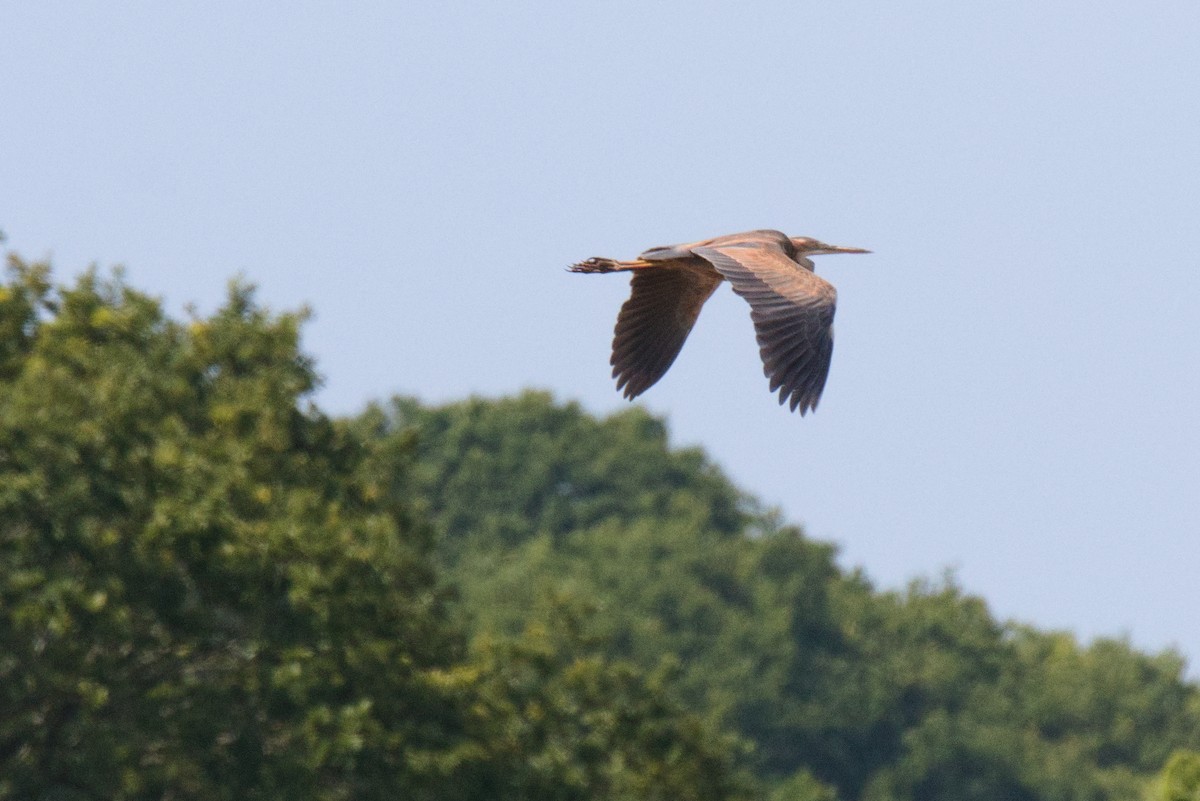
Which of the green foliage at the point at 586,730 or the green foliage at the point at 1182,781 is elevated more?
the green foliage at the point at 586,730

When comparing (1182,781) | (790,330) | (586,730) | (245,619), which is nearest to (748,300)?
(790,330)

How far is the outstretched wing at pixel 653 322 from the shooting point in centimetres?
1273

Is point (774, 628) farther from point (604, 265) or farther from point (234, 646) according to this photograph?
point (604, 265)

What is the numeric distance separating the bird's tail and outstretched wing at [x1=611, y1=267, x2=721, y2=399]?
53 centimetres

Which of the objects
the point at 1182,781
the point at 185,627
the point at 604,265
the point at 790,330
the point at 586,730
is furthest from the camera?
the point at 586,730

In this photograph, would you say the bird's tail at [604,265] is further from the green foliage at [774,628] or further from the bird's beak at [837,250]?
the green foliage at [774,628]

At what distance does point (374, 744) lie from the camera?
18938 millimetres

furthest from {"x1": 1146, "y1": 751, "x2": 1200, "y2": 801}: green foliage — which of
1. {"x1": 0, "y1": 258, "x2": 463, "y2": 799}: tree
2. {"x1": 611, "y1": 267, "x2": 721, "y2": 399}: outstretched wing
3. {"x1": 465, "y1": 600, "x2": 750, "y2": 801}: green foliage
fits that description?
{"x1": 611, "y1": 267, "x2": 721, "y2": 399}: outstretched wing

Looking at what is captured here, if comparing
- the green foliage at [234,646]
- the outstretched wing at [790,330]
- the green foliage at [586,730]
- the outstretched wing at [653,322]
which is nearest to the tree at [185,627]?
the green foliage at [234,646]

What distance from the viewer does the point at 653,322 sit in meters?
12.8

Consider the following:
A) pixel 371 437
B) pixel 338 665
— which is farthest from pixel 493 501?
pixel 338 665

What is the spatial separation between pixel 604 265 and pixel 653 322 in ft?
2.54

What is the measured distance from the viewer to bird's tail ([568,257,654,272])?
12.0 meters

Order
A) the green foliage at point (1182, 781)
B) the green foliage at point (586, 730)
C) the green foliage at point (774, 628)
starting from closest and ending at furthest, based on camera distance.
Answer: the green foliage at point (1182, 781) → the green foliage at point (586, 730) → the green foliage at point (774, 628)
